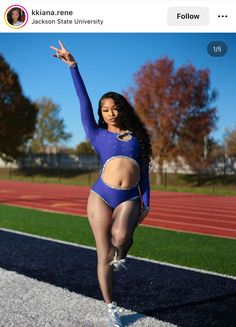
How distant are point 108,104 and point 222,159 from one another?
26.9 meters

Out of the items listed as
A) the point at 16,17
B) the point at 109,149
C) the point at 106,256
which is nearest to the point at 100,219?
the point at 106,256

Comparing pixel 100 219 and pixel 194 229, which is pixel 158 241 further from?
pixel 100 219

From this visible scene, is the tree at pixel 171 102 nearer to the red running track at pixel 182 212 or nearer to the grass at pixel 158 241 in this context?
the red running track at pixel 182 212

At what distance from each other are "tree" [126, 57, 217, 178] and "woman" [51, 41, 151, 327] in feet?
37.6

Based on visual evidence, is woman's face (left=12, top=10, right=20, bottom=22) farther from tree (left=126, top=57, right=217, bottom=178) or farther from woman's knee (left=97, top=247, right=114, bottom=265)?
tree (left=126, top=57, right=217, bottom=178)

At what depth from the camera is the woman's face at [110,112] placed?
3598 millimetres

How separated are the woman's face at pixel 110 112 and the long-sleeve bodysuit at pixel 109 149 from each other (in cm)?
8

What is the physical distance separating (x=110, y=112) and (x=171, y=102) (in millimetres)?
13775

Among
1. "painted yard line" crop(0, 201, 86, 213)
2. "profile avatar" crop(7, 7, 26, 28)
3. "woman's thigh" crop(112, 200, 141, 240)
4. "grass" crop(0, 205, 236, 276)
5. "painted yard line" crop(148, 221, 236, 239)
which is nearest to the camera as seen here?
"woman's thigh" crop(112, 200, 141, 240)

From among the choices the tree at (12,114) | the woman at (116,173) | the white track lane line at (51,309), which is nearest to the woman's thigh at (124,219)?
the woman at (116,173)

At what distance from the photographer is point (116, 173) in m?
3.54

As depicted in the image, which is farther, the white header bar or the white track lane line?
the white header bar

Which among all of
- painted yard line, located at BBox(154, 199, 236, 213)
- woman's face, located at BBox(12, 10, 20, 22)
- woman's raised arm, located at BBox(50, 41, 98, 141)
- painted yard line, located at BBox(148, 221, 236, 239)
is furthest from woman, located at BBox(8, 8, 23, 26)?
painted yard line, located at BBox(154, 199, 236, 213)

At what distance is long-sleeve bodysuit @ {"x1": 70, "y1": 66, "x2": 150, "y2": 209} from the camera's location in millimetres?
3561
